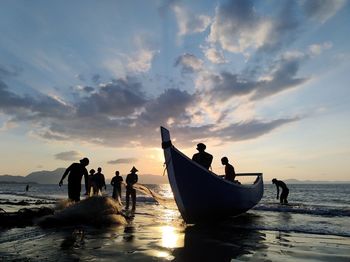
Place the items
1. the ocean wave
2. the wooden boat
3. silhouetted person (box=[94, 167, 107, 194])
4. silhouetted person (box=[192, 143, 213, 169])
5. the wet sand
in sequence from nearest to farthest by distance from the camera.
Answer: the wet sand, the wooden boat, silhouetted person (box=[192, 143, 213, 169]), silhouetted person (box=[94, 167, 107, 194]), the ocean wave

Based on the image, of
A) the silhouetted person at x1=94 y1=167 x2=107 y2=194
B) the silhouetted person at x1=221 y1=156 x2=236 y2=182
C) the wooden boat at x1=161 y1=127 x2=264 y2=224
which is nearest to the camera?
the wooden boat at x1=161 y1=127 x2=264 y2=224

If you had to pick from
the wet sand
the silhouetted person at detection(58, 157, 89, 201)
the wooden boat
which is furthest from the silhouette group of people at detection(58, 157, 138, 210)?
the wooden boat

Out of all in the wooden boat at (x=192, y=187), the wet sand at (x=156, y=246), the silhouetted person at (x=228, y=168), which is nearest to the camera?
the wet sand at (x=156, y=246)

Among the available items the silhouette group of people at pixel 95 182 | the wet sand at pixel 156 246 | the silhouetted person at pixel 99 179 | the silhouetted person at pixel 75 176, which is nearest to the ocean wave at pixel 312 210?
the silhouette group of people at pixel 95 182

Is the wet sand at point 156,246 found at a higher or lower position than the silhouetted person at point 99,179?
lower

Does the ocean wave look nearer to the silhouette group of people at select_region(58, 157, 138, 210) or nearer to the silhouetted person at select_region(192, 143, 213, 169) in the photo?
the silhouette group of people at select_region(58, 157, 138, 210)

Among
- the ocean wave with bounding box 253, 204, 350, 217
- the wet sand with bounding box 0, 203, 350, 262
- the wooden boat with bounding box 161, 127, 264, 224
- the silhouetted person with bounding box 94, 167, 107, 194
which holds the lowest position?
the wet sand with bounding box 0, 203, 350, 262

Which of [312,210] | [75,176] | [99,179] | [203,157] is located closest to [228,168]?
[203,157]

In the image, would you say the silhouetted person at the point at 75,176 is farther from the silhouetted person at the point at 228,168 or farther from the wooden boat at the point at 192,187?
the silhouetted person at the point at 228,168

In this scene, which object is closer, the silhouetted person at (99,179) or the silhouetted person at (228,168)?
the silhouetted person at (228,168)

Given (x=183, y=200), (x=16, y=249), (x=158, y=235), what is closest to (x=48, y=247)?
(x=16, y=249)

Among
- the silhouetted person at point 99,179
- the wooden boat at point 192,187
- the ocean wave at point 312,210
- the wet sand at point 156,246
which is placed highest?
the silhouetted person at point 99,179

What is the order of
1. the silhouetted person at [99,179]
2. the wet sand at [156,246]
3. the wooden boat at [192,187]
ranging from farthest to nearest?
the silhouetted person at [99,179], the wooden boat at [192,187], the wet sand at [156,246]

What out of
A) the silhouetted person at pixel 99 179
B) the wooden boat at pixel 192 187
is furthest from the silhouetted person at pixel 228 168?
the silhouetted person at pixel 99 179
